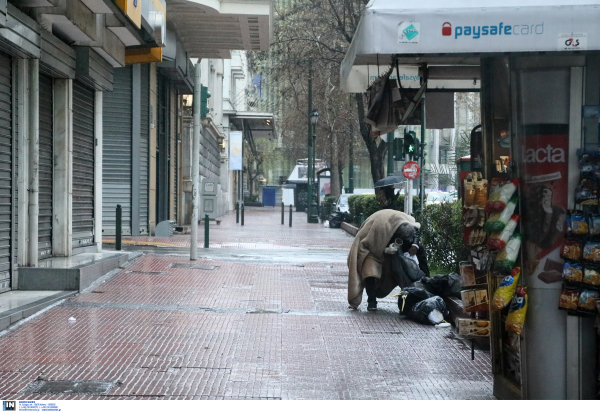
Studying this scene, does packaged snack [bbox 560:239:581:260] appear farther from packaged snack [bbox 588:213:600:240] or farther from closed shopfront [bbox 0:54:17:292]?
closed shopfront [bbox 0:54:17:292]

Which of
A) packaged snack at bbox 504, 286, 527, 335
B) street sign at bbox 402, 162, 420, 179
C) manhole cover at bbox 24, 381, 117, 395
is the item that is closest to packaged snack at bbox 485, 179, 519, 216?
packaged snack at bbox 504, 286, 527, 335

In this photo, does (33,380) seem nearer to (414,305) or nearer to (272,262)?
(414,305)

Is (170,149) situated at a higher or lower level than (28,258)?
higher

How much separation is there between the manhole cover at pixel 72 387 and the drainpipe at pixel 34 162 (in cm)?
438

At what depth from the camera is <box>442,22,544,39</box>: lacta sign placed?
4.37 metres

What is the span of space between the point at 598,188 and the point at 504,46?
983 millimetres

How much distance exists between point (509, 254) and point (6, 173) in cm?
648

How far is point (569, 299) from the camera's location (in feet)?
14.9

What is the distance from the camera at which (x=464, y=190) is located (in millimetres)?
5383

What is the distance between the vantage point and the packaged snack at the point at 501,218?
4.71m

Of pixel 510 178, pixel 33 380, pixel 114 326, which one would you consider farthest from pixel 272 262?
pixel 510 178

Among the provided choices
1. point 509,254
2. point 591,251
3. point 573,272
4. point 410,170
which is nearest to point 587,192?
point 591,251

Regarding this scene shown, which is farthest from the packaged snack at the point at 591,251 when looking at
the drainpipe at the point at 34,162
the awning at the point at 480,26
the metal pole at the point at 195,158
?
the metal pole at the point at 195,158

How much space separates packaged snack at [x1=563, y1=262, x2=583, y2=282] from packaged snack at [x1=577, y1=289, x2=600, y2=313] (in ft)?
0.28
